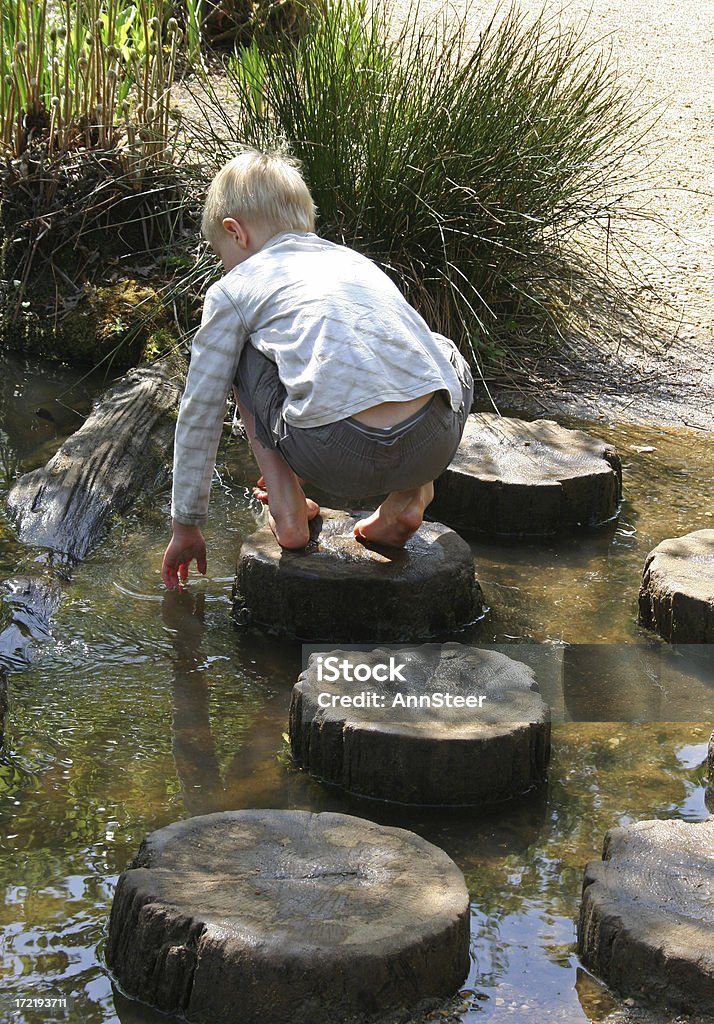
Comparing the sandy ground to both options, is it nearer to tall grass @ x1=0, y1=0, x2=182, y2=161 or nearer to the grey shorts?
tall grass @ x1=0, y1=0, x2=182, y2=161

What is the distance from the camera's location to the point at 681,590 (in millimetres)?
2990

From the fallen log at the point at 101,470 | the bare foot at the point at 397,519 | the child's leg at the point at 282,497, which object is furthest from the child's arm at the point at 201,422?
the fallen log at the point at 101,470

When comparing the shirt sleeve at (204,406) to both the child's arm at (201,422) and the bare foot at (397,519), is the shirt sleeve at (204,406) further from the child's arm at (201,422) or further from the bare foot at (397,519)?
the bare foot at (397,519)

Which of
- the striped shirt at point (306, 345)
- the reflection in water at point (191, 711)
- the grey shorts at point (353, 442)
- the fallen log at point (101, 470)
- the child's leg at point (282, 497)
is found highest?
the striped shirt at point (306, 345)

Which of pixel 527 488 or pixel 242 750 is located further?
pixel 527 488

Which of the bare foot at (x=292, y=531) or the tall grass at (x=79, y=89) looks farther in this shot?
the tall grass at (x=79, y=89)

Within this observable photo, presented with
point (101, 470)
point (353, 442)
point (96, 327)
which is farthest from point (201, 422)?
point (96, 327)

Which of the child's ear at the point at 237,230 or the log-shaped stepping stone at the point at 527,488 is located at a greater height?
the child's ear at the point at 237,230

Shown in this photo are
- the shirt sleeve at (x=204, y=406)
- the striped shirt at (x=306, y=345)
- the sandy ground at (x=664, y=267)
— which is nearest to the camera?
the striped shirt at (x=306, y=345)

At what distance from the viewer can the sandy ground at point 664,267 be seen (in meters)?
4.71

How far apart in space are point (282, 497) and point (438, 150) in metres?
1.87

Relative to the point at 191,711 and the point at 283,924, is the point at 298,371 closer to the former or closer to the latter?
the point at 191,711

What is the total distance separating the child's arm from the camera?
9.51ft

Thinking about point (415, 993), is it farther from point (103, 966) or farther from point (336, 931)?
point (103, 966)
